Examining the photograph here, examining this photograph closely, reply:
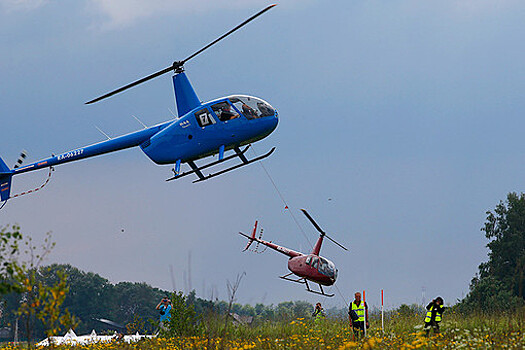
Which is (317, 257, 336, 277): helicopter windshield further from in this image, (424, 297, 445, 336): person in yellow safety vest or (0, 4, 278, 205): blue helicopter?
(424, 297, 445, 336): person in yellow safety vest

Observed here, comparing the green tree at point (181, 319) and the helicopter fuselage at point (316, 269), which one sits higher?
the helicopter fuselage at point (316, 269)

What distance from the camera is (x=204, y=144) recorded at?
69.7 feet

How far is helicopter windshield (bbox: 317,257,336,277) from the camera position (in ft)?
83.0

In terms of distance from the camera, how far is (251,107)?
835 inches

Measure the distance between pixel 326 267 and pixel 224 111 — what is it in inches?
322

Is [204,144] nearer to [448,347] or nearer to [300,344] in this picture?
[300,344]

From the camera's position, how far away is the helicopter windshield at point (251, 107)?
69.3 ft

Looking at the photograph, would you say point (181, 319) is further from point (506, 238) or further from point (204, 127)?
point (506, 238)

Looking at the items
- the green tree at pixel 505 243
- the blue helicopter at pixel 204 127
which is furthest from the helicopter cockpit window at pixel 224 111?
the green tree at pixel 505 243

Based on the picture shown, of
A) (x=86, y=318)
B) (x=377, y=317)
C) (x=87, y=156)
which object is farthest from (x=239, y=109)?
(x=86, y=318)

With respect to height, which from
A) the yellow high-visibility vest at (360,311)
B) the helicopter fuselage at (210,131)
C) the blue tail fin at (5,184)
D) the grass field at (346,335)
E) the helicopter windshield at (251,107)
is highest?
the blue tail fin at (5,184)

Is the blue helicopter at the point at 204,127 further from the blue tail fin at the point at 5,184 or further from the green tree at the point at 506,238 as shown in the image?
the green tree at the point at 506,238

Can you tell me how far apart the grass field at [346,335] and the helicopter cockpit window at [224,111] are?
6939 mm

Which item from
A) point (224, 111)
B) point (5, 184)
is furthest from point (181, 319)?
point (5, 184)
